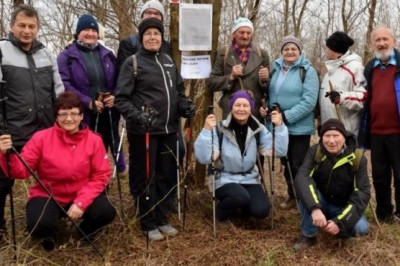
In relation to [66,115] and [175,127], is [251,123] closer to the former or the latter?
[175,127]

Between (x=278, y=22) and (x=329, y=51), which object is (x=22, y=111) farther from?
(x=278, y=22)

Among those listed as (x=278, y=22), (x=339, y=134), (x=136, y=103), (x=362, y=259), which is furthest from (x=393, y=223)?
(x=278, y=22)

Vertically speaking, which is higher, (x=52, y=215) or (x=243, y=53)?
(x=243, y=53)

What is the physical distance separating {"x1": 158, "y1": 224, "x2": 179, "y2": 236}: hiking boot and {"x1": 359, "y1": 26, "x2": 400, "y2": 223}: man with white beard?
235 centimetres

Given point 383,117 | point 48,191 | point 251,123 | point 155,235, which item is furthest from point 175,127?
point 383,117

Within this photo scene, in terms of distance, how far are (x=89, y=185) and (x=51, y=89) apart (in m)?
1.04

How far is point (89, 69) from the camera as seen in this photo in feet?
15.9

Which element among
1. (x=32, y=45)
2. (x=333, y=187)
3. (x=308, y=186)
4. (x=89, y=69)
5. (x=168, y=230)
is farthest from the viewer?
(x=89, y=69)

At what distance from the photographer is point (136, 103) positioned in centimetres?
440

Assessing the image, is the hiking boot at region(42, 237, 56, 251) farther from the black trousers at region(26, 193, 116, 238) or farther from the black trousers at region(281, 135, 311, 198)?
the black trousers at region(281, 135, 311, 198)

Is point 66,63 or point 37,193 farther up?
point 66,63

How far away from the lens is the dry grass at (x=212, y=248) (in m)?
4.03

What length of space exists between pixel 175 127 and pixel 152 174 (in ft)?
1.83

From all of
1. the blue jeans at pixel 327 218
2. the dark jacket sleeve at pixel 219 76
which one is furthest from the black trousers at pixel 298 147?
the dark jacket sleeve at pixel 219 76
